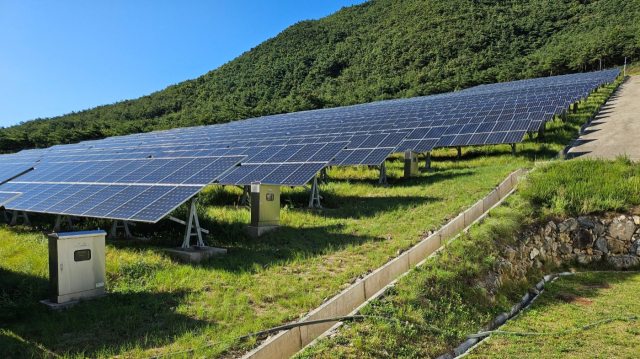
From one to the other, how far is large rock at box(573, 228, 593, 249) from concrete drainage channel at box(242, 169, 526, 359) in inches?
99.5

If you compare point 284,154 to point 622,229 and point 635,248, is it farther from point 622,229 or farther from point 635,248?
point 635,248

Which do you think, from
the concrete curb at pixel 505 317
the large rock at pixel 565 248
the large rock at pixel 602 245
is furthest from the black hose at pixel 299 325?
the large rock at pixel 602 245

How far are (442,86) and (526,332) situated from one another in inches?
2526

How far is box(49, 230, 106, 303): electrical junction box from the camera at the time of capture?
20.9ft

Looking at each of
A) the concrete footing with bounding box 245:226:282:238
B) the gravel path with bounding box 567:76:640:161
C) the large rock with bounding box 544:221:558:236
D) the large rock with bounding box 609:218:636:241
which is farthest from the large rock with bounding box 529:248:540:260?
the gravel path with bounding box 567:76:640:161

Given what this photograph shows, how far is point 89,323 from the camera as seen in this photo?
5926 mm

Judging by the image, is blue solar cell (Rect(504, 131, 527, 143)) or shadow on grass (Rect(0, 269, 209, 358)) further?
blue solar cell (Rect(504, 131, 527, 143))

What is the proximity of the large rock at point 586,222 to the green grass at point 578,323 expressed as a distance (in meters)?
1.40

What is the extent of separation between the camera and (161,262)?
8.48m

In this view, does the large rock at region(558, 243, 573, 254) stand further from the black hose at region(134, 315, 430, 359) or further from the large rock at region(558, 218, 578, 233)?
the black hose at region(134, 315, 430, 359)

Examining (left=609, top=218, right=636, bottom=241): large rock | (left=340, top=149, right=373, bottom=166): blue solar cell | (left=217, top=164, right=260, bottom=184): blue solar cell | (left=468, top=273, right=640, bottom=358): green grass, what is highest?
(left=340, top=149, right=373, bottom=166): blue solar cell

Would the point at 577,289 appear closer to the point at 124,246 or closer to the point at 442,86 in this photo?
the point at 124,246

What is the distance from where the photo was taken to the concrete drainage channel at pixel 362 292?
525cm

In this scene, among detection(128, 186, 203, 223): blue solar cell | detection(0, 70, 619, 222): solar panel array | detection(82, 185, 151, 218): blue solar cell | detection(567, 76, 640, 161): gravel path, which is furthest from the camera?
detection(567, 76, 640, 161): gravel path
